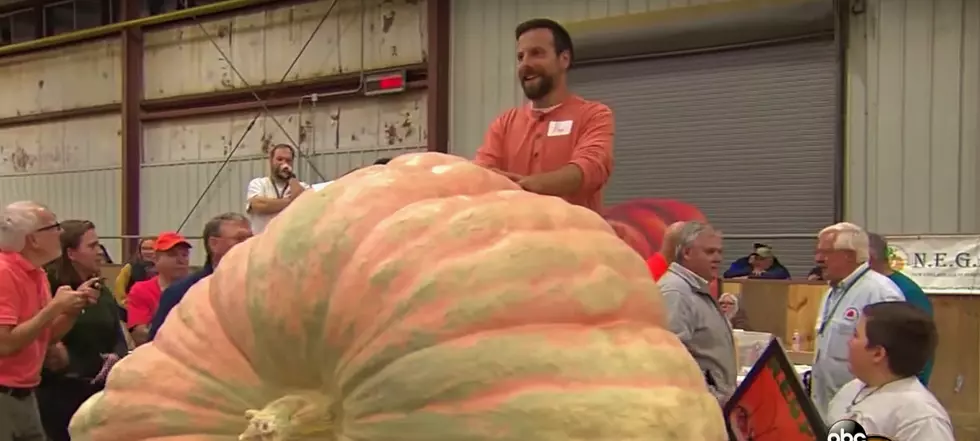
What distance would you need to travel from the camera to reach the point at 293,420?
3.35 feet

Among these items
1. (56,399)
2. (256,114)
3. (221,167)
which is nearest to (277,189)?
(56,399)

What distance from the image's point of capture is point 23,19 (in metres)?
13.5

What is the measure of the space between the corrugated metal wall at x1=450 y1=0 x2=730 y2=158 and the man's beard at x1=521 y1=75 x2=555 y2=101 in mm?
6910

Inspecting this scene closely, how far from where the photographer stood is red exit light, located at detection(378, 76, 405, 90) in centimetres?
985

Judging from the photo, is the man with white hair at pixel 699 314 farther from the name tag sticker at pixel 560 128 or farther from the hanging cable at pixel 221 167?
the hanging cable at pixel 221 167

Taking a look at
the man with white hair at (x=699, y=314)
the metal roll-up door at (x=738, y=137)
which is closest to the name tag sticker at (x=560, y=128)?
the man with white hair at (x=699, y=314)

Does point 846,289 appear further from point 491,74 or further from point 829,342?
point 491,74

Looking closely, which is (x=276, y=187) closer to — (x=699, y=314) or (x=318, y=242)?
(x=699, y=314)

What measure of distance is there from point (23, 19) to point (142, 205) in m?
3.62

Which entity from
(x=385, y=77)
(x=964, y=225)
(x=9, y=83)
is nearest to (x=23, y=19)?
(x=9, y=83)

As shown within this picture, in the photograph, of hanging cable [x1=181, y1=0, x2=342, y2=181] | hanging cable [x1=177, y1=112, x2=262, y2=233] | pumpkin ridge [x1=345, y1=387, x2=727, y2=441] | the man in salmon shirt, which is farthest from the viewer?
hanging cable [x1=177, y1=112, x2=262, y2=233]

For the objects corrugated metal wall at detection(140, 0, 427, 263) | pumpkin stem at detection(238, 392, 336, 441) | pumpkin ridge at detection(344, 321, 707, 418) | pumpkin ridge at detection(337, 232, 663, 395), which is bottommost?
pumpkin stem at detection(238, 392, 336, 441)

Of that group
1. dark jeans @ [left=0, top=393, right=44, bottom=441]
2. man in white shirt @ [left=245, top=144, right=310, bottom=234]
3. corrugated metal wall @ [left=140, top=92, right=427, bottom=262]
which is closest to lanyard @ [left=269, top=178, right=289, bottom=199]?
man in white shirt @ [left=245, top=144, right=310, bottom=234]

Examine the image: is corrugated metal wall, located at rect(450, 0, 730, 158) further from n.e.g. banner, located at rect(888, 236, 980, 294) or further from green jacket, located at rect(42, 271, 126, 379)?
green jacket, located at rect(42, 271, 126, 379)
